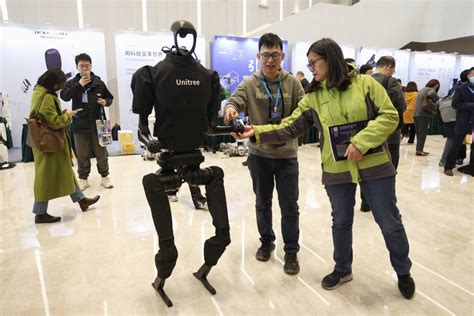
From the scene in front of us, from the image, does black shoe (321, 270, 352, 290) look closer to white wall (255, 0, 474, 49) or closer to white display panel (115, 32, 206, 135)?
white display panel (115, 32, 206, 135)

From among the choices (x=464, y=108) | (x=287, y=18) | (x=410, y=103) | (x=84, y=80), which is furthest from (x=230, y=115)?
(x=287, y=18)

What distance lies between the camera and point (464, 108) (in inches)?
183

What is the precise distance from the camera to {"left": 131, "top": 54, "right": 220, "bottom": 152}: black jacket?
1756 mm

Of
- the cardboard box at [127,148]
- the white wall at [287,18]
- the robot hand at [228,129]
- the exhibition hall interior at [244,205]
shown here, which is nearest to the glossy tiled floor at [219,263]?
the exhibition hall interior at [244,205]

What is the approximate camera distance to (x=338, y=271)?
7.13 ft

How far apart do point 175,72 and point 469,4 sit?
1185 centimetres

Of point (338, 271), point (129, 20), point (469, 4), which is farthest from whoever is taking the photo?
point (469, 4)

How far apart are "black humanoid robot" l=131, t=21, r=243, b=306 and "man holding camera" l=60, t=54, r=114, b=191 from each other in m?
2.47

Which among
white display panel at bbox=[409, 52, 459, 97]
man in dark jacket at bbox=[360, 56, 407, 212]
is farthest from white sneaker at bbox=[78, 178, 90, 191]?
white display panel at bbox=[409, 52, 459, 97]

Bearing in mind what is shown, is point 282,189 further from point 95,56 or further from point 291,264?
point 95,56

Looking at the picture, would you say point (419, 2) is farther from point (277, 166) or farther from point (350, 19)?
point (277, 166)

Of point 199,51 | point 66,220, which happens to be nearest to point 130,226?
point 66,220

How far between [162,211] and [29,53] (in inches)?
225

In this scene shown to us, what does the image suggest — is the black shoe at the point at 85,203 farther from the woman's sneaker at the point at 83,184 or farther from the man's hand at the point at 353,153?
the man's hand at the point at 353,153
